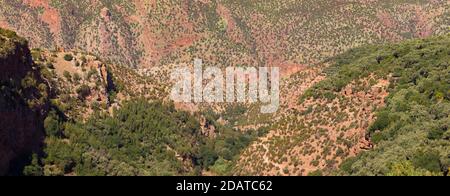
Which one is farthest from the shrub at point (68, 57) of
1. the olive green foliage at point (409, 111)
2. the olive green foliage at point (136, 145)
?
the olive green foliage at point (409, 111)

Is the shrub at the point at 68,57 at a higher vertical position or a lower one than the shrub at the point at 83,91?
higher

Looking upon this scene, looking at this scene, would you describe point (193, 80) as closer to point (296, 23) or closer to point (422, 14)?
point (296, 23)

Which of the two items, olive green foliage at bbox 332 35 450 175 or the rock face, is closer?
olive green foliage at bbox 332 35 450 175

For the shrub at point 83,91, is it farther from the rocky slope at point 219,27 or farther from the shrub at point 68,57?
the rocky slope at point 219,27

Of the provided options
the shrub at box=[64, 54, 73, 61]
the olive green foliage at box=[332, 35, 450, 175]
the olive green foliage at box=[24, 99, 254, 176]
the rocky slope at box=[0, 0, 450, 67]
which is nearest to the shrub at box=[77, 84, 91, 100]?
the olive green foliage at box=[24, 99, 254, 176]

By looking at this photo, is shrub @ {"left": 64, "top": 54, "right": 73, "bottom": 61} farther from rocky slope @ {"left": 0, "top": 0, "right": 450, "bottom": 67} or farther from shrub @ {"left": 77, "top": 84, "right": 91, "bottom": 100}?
rocky slope @ {"left": 0, "top": 0, "right": 450, "bottom": 67}

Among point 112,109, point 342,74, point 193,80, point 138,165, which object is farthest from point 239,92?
point 138,165

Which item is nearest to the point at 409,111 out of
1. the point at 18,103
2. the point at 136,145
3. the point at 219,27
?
the point at 136,145

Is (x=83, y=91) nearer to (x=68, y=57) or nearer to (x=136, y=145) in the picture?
(x=68, y=57)
